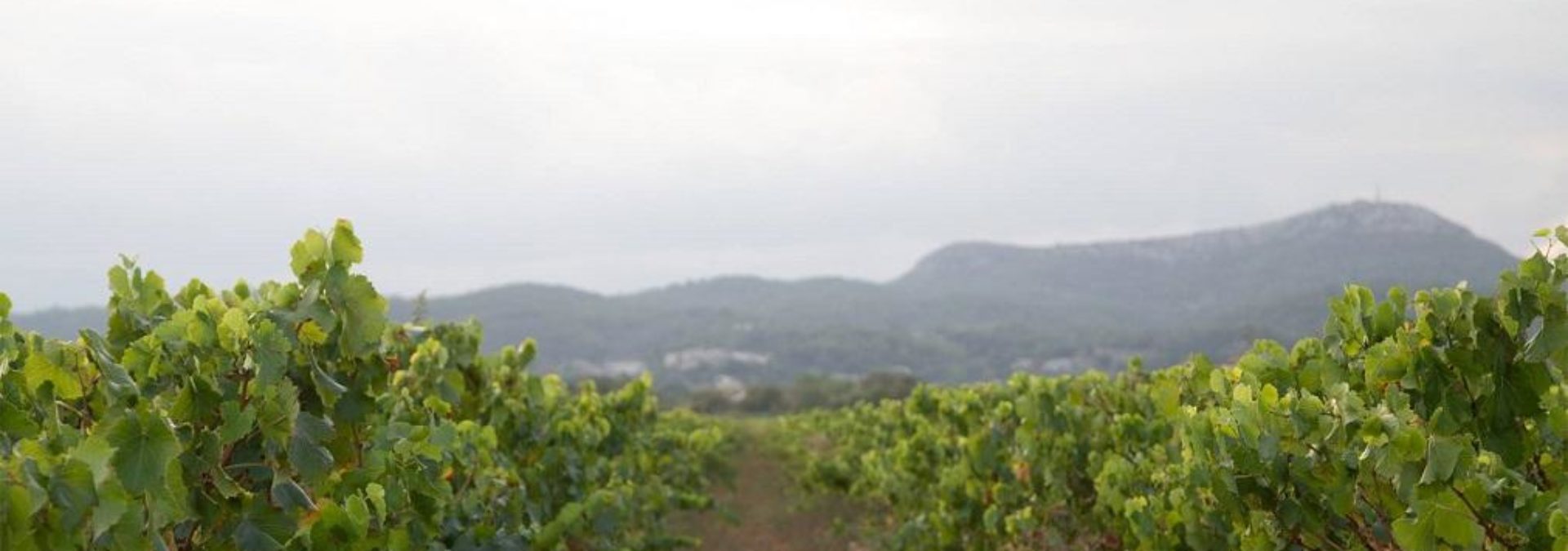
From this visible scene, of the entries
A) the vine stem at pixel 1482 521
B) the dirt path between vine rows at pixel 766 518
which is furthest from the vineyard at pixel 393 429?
the dirt path between vine rows at pixel 766 518

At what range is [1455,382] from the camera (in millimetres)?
4160

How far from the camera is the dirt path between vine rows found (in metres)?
23.2

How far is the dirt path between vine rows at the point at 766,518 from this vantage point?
23156 mm

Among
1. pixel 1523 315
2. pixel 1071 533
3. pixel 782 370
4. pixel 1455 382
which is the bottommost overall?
pixel 782 370

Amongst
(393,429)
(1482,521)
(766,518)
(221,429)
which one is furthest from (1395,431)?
(766,518)

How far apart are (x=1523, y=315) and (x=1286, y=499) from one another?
99 cm

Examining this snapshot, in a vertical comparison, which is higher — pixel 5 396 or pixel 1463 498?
pixel 5 396

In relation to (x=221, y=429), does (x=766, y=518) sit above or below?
below

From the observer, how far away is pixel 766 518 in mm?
27078

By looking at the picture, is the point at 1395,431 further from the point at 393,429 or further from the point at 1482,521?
the point at 393,429

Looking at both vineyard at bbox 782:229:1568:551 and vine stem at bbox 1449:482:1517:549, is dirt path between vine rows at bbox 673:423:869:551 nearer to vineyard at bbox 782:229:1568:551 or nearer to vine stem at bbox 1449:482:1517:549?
vineyard at bbox 782:229:1568:551

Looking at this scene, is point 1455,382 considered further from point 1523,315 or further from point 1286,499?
point 1286,499

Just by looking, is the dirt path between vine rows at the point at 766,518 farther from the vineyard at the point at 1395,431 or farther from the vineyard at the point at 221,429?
the vineyard at the point at 221,429

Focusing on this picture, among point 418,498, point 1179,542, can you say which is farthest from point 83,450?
point 1179,542
